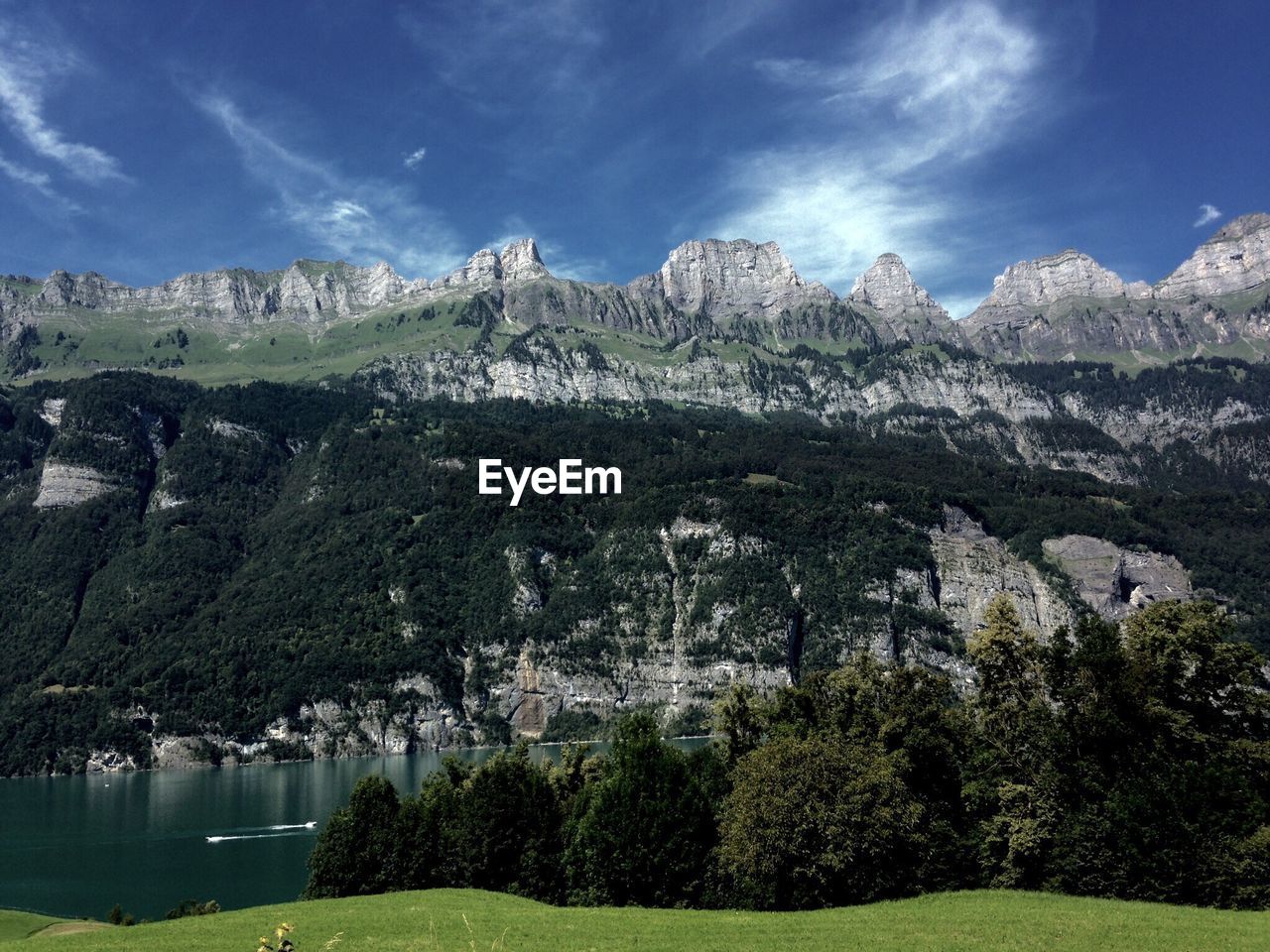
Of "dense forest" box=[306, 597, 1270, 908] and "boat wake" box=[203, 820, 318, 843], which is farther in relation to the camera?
"boat wake" box=[203, 820, 318, 843]

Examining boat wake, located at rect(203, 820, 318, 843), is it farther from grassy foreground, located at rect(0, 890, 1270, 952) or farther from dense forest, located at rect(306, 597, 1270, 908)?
grassy foreground, located at rect(0, 890, 1270, 952)

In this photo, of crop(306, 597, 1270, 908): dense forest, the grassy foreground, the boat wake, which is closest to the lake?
the boat wake

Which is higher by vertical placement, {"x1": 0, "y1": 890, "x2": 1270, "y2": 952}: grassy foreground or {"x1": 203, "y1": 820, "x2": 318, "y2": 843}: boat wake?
{"x1": 0, "y1": 890, "x2": 1270, "y2": 952}: grassy foreground

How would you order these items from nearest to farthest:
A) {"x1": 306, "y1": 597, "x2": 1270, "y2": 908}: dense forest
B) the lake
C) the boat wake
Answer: {"x1": 306, "y1": 597, "x2": 1270, "y2": 908}: dense forest < the lake < the boat wake

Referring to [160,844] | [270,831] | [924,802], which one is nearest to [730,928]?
[924,802]

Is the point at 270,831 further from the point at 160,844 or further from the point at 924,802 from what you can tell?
the point at 924,802

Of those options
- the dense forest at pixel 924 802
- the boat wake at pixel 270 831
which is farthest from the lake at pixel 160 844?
the dense forest at pixel 924 802

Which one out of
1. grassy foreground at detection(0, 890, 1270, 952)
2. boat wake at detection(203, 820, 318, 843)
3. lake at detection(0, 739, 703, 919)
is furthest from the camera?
boat wake at detection(203, 820, 318, 843)
